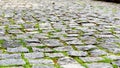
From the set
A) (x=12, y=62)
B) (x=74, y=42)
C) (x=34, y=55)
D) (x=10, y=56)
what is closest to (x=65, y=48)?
(x=74, y=42)

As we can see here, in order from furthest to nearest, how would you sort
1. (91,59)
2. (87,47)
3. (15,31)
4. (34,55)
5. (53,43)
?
(15,31) → (53,43) → (87,47) → (34,55) → (91,59)

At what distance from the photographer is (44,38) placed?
6.18 m

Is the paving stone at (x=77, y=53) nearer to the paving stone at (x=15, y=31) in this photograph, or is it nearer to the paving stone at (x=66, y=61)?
the paving stone at (x=66, y=61)

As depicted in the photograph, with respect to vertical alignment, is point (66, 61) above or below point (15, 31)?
below

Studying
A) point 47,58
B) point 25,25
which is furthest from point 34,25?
point 47,58

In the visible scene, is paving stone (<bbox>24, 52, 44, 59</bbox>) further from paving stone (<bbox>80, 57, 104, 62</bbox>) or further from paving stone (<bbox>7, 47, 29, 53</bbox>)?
paving stone (<bbox>80, 57, 104, 62</bbox>)

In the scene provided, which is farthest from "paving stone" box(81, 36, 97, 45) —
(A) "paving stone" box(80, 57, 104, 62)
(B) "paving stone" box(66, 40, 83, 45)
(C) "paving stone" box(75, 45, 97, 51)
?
(A) "paving stone" box(80, 57, 104, 62)

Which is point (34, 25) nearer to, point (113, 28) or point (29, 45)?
point (113, 28)

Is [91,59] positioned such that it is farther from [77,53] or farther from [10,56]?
[10,56]

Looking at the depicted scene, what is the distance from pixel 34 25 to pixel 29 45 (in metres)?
2.44

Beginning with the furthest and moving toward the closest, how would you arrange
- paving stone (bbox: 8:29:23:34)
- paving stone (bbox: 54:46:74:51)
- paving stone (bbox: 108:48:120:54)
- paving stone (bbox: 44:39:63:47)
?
paving stone (bbox: 8:29:23:34) → paving stone (bbox: 44:39:63:47) → paving stone (bbox: 54:46:74:51) → paving stone (bbox: 108:48:120:54)

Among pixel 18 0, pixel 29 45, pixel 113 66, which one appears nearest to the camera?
pixel 113 66

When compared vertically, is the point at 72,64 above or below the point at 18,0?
below

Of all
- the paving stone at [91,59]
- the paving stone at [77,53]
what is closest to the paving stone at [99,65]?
the paving stone at [91,59]
